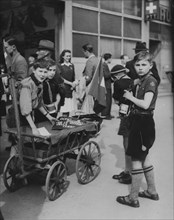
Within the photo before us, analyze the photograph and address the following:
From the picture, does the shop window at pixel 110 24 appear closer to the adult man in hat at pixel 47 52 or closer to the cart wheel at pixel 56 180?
the adult man in hat at pixel 47 52

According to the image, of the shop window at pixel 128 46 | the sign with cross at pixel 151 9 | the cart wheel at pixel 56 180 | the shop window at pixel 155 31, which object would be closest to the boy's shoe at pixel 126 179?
the cart wheel at pixel 56 180

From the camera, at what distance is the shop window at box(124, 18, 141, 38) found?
12.9 m

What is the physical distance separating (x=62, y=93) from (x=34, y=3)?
6.55m

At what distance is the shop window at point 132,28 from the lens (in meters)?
12.9

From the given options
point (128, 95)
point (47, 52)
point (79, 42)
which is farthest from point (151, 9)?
point (128, 95)

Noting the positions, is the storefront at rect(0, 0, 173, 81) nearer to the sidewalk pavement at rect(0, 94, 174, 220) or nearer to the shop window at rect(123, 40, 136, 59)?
the shop window at rect(123, 40, 136, 59)

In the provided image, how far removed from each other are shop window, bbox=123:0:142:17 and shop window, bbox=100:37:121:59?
155 centimetres

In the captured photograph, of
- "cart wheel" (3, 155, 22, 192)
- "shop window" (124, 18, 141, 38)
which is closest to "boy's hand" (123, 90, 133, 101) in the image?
"cart wheel" (3, 155, 22, 192)

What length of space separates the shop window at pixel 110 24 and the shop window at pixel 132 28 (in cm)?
53

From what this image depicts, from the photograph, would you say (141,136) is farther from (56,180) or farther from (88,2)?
(88,2)

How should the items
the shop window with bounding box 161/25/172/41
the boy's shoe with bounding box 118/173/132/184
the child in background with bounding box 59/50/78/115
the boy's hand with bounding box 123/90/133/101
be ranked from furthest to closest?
the shop window with bounding box 161/25/172/41
the child in background with bounding box 59/50/78/115
the boy's shoe with bounding box 118/173/132/184
the boy's hand with bounding box 123/90/133/101

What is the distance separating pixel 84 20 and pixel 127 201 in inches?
326

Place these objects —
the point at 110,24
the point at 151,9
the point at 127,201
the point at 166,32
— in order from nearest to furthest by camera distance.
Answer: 1. the point at 127,201
2. the point at 110,24
3. the point at 151,9
4. the point at 166,32

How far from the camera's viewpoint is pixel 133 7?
→ 1335 centimetres
